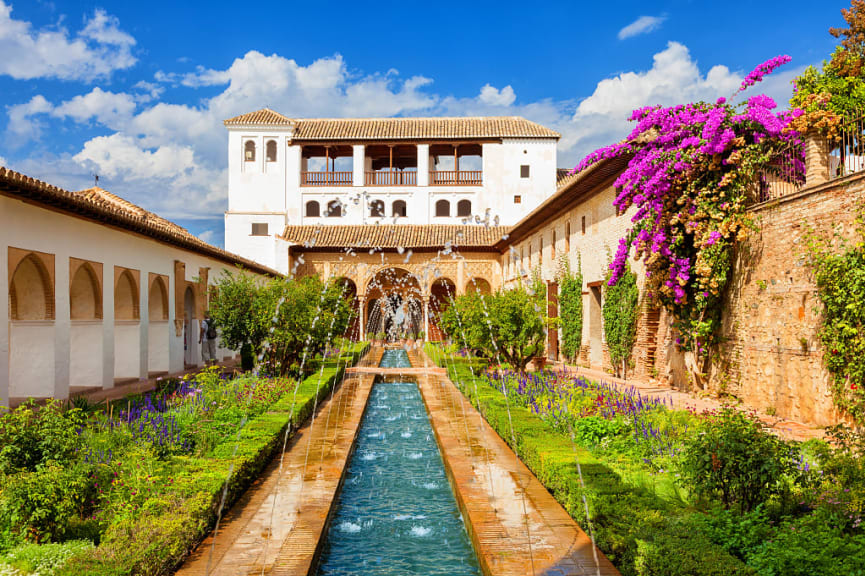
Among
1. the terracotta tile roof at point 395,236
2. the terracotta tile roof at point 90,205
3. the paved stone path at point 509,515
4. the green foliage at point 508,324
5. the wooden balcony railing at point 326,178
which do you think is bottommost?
the paved stone path at point 509,515

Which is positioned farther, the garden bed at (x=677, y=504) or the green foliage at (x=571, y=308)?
the green foliage at (x=571, y=308)

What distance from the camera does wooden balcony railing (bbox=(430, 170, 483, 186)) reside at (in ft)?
106

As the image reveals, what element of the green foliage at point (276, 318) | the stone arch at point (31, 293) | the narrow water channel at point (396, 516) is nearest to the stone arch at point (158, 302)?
the green foliage at point (276, 318)

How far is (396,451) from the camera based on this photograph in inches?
329

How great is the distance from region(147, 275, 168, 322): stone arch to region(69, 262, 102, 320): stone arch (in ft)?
8.36

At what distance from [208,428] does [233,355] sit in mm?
16050

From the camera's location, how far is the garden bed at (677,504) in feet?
11.4

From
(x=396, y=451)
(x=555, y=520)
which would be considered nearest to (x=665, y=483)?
(x=555, y=520)

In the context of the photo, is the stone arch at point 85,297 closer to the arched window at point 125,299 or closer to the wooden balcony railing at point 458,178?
the arched window at point 125,299

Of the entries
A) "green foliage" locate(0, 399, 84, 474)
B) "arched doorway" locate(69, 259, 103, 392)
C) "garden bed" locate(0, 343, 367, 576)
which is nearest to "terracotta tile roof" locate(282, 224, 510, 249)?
"arched doorway" locate(69, 259, 103, 392)

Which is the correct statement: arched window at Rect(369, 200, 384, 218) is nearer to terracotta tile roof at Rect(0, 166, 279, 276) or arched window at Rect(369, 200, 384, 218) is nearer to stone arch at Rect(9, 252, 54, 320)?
terracotta tile roof at Rect(0, 166, 279, 276)

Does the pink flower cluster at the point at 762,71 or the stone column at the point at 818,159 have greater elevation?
the pink flower cluster at the point at 762,71

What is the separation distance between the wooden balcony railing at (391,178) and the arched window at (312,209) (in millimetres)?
2849

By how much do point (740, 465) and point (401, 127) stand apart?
97.6 ft
